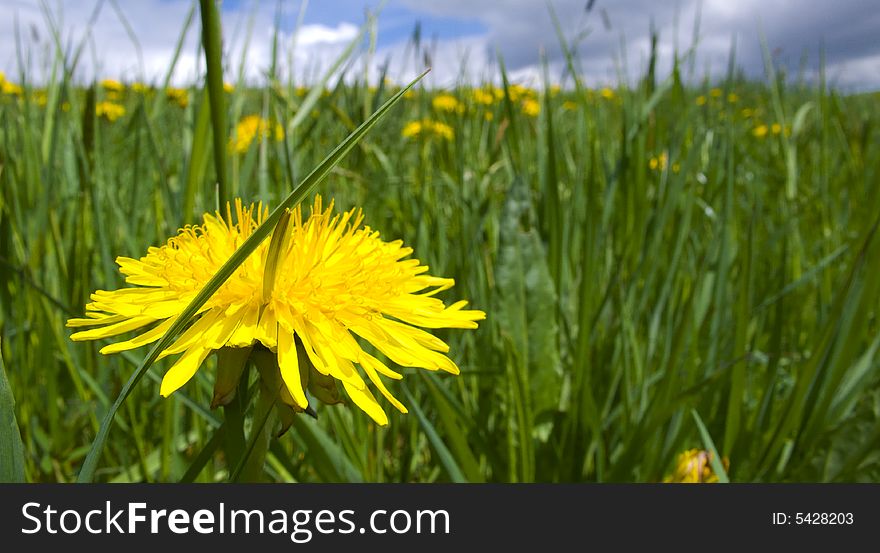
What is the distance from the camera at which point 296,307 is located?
51 centimetres

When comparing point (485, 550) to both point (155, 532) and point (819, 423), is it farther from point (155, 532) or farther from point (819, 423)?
point (819, 423)

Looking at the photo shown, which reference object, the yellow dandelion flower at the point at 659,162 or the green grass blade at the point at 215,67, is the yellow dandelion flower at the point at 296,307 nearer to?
the green grass blade at the point at 215,67

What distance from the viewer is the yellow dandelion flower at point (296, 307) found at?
18.3 inches

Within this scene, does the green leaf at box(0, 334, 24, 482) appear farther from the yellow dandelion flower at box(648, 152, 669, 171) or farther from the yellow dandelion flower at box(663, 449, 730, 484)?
the yellow dandelion flower at box(648, 152, 669, 171)

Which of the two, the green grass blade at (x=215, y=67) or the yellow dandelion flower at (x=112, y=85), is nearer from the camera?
the green grass blade at (x=215, y=67)

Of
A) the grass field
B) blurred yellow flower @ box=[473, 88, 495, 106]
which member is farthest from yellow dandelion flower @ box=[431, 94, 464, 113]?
the grass field

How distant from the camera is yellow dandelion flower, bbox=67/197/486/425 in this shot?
464mm

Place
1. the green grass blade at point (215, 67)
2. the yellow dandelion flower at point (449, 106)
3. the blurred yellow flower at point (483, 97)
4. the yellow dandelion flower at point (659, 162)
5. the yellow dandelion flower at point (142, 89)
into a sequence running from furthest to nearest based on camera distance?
the blurred yellow flower at point (483, 97)
the yellow dandelion flower at point (449, 106)
the yellow dandelion flower at point (659, 162)
the yellow dandelion flower at point (142, 89)
the green grass blade at point (215, 67)

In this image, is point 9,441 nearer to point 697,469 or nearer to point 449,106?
point 697,469

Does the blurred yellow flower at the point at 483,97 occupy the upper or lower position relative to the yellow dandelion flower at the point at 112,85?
lower

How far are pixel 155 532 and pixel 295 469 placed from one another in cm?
24

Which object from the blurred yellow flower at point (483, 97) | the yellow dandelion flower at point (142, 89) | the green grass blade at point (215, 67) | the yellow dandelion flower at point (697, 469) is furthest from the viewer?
the blurred yellow flower at point (483, 97)

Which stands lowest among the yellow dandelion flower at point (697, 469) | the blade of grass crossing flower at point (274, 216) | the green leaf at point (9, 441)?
the yellow dandelion flower at point (697, 469)

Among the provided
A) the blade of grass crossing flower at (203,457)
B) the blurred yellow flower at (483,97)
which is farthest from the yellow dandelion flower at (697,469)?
the blurred yellow flower at (483,97)
